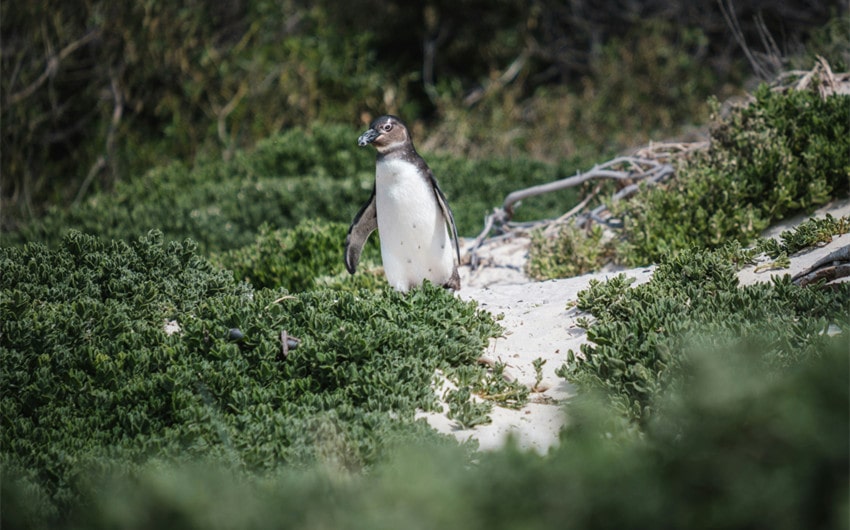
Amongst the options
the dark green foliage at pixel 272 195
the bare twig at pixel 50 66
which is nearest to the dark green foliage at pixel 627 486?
the dark green foliage at pixel 272 195

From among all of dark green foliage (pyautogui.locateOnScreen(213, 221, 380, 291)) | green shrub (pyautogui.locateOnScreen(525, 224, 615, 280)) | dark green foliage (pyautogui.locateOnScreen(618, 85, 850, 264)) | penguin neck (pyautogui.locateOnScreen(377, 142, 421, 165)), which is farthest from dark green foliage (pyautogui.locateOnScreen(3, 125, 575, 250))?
penguin neck (pyautogui.locateOnScreen(377, 142, 421, 165))

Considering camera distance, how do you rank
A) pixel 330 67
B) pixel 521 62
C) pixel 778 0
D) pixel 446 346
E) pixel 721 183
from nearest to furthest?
1. pixel 446 346
2. pixel 721 183
3. pixel 778 0
4. pixel 330 67
5. pixel 521 62

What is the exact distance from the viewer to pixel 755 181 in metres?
6.41

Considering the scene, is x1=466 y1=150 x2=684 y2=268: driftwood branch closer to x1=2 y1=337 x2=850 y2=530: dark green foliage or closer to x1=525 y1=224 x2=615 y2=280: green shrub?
x1=525 y1=224 x2=615 y2=280: green shrub

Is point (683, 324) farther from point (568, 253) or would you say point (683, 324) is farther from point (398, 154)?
point (568, 253)

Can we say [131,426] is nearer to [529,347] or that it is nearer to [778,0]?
[529,347]

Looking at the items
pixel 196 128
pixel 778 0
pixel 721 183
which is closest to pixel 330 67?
pixel 196 128

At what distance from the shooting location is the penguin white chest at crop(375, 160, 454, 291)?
5312mm

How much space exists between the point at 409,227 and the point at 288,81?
957cm

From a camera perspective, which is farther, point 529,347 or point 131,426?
point 529,347

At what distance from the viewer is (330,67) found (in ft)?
48.1

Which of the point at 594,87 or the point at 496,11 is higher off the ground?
the point at 496,11

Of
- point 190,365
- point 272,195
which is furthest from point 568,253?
point 272,195

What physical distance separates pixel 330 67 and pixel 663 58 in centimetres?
603
